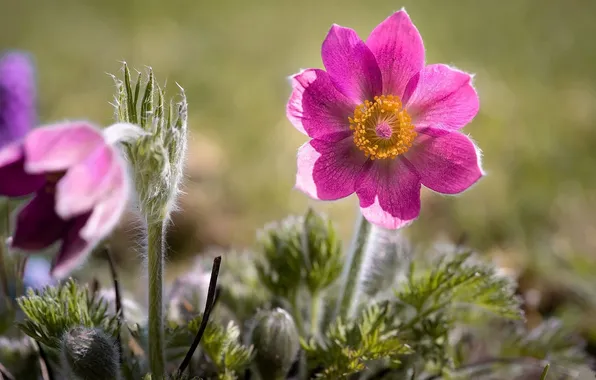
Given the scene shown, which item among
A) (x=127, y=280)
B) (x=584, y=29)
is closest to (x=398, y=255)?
(x=127, y=280)

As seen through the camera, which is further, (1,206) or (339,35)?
(1,206)

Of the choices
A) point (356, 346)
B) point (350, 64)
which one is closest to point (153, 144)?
point (350, 64)

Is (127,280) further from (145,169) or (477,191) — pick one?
(477,191)

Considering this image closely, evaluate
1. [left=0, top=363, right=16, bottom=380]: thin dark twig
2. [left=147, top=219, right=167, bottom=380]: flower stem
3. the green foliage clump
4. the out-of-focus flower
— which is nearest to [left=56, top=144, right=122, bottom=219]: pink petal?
[left=147, top=219, right=167, bottom=380]: flower stem

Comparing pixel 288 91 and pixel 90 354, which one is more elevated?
pixel 288 91

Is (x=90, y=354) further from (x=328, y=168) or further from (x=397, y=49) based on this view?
(x=397, y=49)

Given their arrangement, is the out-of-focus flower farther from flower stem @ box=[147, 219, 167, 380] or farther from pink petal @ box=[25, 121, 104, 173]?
pink petal @ box=[25, 121, 104, 173]
